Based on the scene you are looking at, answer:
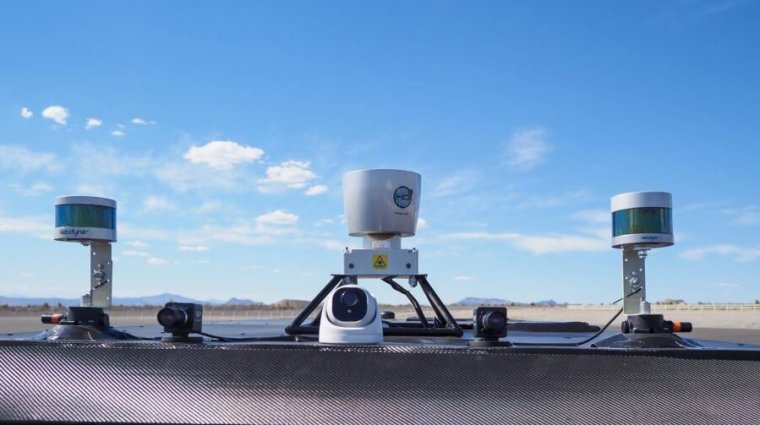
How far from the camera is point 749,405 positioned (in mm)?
2791


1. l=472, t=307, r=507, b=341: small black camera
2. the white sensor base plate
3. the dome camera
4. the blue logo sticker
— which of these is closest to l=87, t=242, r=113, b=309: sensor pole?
the white sensor base plate

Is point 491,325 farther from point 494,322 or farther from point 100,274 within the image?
point 100,274

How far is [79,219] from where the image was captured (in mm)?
4055

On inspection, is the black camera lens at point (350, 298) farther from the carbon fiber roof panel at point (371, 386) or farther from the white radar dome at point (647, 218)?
the white radar dome at point (647, 218)

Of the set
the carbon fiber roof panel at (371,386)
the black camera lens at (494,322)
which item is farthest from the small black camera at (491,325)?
the carbon fiber roof panel at (371,386)

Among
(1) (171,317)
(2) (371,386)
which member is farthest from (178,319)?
(2) (371,386)

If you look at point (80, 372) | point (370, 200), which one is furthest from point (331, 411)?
point (370, 200)

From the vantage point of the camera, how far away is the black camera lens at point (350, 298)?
3.45 meters

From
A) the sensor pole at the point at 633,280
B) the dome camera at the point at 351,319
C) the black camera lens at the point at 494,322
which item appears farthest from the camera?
the sensor pole at the point at 633,280

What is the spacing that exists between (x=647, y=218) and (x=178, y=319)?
2.30 m

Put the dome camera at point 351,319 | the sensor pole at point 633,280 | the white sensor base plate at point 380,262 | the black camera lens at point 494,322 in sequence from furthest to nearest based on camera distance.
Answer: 1. the white sensor base plate at point 380,262
2. the sensor pole at point 633,280
3. the dome camera at point 351,319
4. the black camera lens at point 494,322

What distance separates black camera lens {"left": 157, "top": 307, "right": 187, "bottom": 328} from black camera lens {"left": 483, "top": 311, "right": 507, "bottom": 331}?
54.8 inches

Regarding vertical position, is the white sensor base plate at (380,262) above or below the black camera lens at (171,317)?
above

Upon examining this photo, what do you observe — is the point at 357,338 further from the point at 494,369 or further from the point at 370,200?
the point at 370,200
